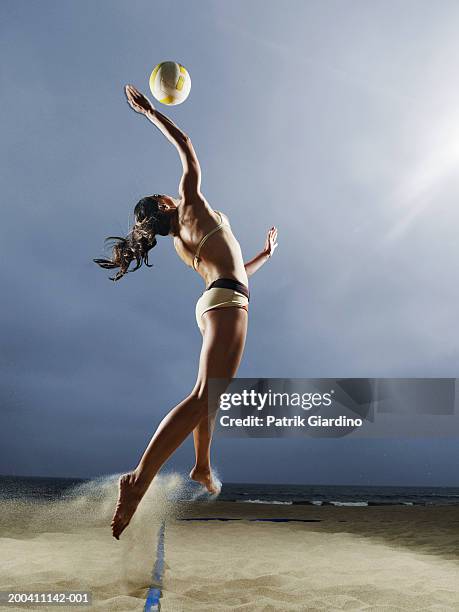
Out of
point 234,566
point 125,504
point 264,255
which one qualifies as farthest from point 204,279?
point 234,566

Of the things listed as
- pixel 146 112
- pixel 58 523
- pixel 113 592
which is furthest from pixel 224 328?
pixel 58 523

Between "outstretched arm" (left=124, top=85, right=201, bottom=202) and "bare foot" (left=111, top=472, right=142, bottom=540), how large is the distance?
1676 mm

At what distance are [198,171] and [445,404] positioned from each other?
2.59 metres

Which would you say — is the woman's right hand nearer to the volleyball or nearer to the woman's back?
the volleyball

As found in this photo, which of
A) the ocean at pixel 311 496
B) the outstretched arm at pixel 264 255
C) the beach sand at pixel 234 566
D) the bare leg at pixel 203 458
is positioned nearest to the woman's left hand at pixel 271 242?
the outstretched arm at pixel 264 255

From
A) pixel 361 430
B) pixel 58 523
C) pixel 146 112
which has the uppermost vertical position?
pixel 146 112

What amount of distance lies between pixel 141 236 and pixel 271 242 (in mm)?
1117

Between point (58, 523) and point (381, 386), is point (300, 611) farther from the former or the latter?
point (58, 523)

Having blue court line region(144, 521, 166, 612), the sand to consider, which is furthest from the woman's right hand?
blue court line region(144, 521, 166, 612)

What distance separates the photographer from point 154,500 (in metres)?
4.05

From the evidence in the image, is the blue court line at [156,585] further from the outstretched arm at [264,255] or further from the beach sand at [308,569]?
the outstretched arm at [264,255]

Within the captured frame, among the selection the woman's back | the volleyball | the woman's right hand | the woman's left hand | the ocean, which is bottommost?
Answer: the ocean

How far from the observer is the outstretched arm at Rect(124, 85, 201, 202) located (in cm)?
326

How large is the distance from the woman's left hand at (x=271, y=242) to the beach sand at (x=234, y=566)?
5.88 feet
